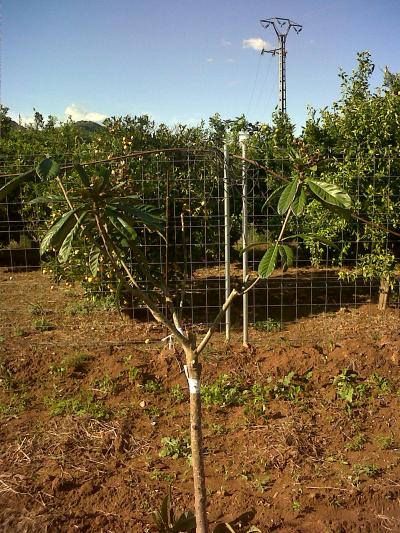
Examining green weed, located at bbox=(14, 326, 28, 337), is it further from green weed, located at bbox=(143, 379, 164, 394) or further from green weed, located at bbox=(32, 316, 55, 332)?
green weed, located at bbox=(143, 379, 164, 394)

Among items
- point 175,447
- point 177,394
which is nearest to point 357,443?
point 175,447

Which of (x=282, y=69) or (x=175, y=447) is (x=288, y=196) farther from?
(x=282, y=69)

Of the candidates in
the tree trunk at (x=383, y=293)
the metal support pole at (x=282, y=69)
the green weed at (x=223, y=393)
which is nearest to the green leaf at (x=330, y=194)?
the green weed at (x=223, y=393)

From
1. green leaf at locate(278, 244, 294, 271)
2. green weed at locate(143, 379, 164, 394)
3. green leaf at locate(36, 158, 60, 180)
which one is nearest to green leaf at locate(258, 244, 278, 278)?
green leaf at locate(278, 244, 294, 271)

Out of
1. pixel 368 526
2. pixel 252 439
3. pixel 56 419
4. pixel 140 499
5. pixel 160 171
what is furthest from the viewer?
pixel 160 171

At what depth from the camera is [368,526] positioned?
9.43ft

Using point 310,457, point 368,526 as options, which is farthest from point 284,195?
point 310,457

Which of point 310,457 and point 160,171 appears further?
point 160,171

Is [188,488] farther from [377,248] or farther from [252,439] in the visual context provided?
[377,248]

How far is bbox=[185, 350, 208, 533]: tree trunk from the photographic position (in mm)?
2346

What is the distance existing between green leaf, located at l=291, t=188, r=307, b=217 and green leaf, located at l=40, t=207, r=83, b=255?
81 centimetres

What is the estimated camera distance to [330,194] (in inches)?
77.2

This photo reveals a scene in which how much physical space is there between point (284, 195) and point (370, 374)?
10.2ft

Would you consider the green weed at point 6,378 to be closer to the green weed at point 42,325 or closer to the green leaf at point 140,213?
the green weed at point 42,325
